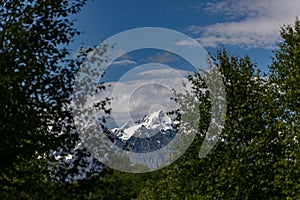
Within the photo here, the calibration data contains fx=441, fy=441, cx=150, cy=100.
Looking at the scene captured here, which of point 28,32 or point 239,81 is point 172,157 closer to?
point 239,81

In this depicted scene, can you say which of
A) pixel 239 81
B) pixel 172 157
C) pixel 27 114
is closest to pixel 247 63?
pixel 239 81

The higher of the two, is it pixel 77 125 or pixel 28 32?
pixel 28 32

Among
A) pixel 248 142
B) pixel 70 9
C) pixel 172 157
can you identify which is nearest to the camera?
pixel 70 9

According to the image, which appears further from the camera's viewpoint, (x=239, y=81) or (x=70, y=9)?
(x=239, y=81)

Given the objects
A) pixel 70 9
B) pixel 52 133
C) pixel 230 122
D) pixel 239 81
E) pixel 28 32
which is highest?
pixel 239 81

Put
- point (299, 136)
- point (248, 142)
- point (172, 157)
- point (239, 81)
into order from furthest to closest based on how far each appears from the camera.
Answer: point (172, 157) → point (239, 81) → point (248, 142) → point (299, 136)

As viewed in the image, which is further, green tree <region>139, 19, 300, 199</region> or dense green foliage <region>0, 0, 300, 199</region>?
green tree <region>139, 19, 300, 199</region>

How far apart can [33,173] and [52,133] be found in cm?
113

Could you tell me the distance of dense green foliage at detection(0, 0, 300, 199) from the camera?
1107cm

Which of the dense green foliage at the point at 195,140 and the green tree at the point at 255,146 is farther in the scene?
the green tree at the point at 255,146

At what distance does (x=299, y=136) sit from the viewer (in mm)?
24781

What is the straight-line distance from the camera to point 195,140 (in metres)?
30.6

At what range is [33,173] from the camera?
11.1m

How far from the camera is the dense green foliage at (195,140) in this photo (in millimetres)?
11070
